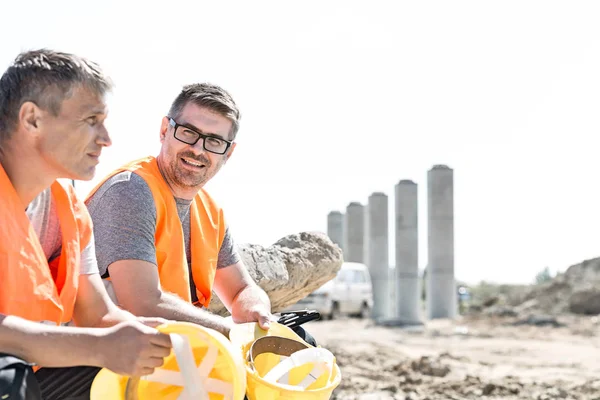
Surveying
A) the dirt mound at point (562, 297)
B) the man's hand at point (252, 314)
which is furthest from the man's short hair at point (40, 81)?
the dirt mound at point (562, 297)

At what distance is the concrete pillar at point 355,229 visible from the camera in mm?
25844

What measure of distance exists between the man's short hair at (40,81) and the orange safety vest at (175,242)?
3.08ft

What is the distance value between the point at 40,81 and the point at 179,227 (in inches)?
45.2

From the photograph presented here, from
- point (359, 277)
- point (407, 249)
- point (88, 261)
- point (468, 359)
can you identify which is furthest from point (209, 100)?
point (407, 249)

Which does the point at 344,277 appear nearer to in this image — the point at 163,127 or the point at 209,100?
the point at 163,127

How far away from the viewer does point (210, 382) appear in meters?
2.37

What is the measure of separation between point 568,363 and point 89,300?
9.11m

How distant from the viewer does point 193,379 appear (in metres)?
2.35

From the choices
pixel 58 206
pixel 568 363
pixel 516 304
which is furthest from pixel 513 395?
pixel 516 304

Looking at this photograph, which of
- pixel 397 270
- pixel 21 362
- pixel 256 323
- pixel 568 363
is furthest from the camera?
pixel 397 270

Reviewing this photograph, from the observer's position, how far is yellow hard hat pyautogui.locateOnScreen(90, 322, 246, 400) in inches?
91.7

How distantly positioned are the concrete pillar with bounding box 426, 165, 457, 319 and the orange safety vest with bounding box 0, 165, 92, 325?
17.5 meters

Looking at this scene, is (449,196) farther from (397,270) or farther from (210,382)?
(210,382)

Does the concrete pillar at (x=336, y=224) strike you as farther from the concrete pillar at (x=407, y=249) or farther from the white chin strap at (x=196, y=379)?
the white chin strap at (x=196, y=379)
